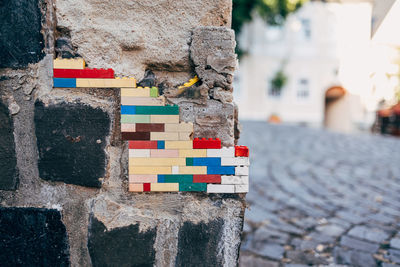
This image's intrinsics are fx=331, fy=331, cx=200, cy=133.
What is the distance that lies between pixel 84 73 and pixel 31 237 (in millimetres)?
649

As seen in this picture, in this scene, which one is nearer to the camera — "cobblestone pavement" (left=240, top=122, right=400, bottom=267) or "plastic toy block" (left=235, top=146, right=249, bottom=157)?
"plastic toy block" (left=235, top=146, right=249, bottom=157)

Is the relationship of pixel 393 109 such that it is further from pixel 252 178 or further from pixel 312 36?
pixel 252 178

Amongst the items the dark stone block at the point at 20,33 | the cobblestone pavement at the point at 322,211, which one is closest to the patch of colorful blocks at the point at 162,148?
the dark stone block at the point at 20,33

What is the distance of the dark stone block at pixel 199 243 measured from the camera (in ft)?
4.07

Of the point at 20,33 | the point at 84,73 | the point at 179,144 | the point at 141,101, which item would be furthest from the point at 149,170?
the point at 20,33

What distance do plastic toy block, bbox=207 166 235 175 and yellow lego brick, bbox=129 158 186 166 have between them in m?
0.10

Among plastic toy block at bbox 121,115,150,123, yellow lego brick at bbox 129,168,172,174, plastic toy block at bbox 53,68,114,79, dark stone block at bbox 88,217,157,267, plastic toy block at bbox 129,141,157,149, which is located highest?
plastic toy block at bbox 53,68,114,79

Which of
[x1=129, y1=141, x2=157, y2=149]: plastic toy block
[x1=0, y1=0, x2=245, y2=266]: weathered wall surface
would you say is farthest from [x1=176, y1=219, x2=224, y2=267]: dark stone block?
[x1=129, y1=141, x2=157, y2=149]: plastic toy block

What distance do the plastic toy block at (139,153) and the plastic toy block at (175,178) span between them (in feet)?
0.30

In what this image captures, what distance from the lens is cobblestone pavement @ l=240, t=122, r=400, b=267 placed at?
7.27 feet

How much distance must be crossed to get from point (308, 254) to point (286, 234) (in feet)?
1.17

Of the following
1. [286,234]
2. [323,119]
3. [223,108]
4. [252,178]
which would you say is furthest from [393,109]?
[223,108]

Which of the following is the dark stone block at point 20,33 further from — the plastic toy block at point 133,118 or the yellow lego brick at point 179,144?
the yellow lego brick at point 179,144

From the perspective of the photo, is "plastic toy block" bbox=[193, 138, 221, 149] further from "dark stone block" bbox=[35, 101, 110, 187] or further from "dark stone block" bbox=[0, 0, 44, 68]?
"dark stone block" bbox=[0, 0, 44, 68]
